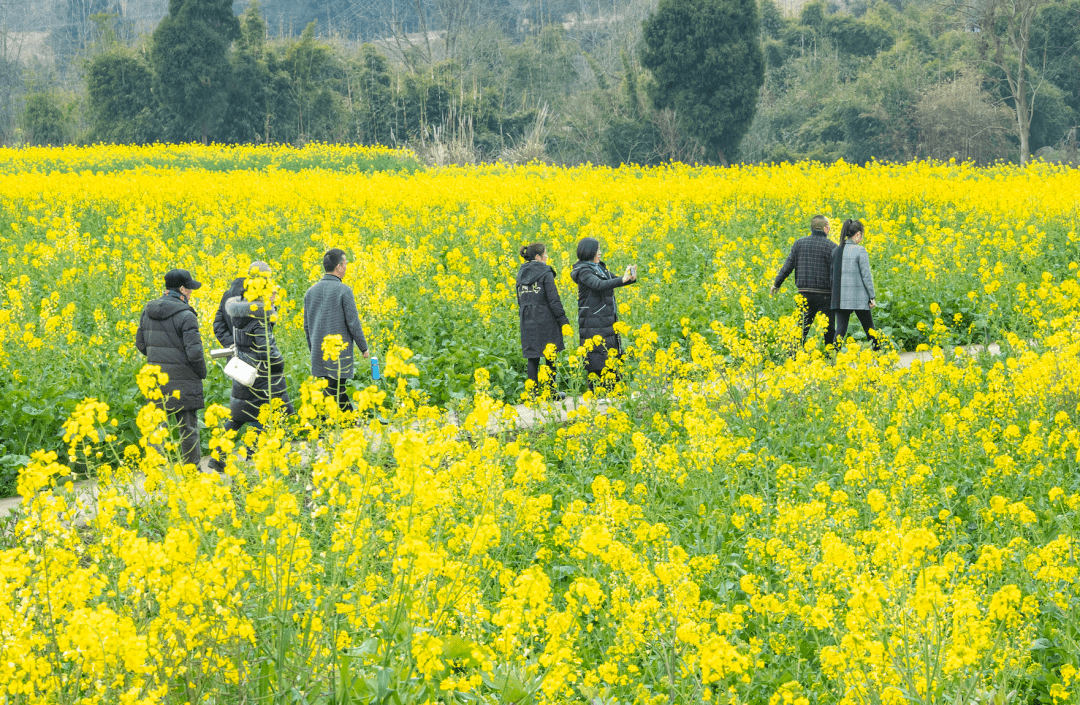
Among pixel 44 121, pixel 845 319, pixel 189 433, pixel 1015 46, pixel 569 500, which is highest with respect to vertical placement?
pixel 1015 46

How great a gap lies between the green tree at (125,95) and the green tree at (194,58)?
2.94 feet

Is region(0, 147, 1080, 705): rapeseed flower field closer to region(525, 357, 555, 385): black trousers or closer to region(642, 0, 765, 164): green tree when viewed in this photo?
region(525, 357, 555, 385): black trousers

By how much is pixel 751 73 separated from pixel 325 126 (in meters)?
20.1

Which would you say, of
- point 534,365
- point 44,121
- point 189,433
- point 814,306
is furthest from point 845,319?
point 44,121

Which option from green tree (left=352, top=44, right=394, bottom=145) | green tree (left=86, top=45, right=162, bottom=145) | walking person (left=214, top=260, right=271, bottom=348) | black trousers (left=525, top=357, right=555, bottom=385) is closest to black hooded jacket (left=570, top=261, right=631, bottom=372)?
black trousers (left=525, top=357, right=555, bottom=385)

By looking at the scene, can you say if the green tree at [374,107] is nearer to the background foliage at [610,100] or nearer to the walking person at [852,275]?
the background foliage at [610,100]

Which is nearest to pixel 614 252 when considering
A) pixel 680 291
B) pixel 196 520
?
pixel 680 291

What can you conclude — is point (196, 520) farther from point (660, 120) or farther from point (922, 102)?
point (922, 102)

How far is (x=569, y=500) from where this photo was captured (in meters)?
5.96

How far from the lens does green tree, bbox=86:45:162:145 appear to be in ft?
131

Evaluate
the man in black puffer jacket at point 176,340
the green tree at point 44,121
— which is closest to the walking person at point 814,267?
the man in black puffer jacket at point 176,340

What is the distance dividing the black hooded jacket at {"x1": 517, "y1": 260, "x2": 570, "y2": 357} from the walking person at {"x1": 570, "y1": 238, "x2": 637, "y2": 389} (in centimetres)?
20

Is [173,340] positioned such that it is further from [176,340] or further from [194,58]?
[194,58]

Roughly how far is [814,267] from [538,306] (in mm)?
3230
